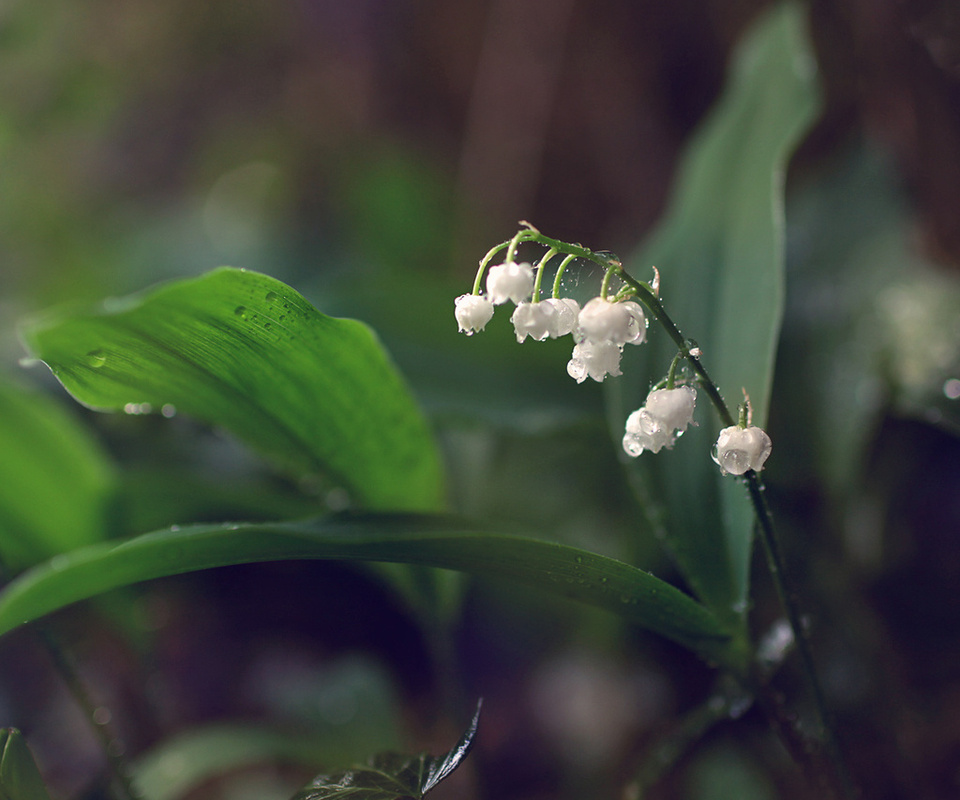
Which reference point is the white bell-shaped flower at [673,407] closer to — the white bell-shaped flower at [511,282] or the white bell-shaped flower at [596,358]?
the white bell-shaped flower at [596,358]

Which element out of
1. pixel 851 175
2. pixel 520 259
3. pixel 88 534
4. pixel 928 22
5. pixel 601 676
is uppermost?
pixel 928 22

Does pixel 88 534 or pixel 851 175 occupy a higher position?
pixel 851 175

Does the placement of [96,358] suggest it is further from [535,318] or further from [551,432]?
[551,432]

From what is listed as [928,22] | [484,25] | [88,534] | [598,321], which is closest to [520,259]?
[484,25]

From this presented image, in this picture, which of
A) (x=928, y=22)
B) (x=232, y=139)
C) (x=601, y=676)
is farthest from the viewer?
(x=232, y=139)

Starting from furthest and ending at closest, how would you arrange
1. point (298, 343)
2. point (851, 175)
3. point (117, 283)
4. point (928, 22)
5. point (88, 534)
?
1. point (117, 283)
2. point (851, 175)
3. point (928, 22)
4. point (88, 534)
5. point (298, 343)

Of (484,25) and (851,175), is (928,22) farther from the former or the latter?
(484,25)

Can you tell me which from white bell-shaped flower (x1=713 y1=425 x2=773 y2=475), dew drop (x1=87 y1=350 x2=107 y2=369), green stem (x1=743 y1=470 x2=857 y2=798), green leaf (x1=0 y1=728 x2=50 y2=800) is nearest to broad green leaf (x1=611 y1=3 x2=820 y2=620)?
green stem (x1=743 y1=470 x2=857 y2=798)

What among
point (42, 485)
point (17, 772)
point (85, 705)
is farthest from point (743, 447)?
point (42, 485)
